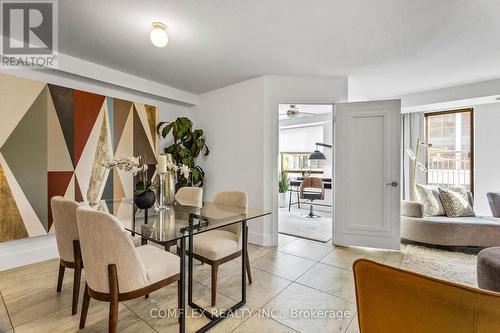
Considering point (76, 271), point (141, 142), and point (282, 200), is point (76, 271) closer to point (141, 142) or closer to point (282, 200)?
point (141, 142)

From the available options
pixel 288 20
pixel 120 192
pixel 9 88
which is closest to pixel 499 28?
pixel 288 20

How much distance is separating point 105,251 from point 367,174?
10.7ft

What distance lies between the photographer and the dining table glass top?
58.6 inches

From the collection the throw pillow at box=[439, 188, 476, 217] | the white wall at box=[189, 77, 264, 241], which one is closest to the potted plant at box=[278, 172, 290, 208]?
the white wall at box=[189, 77, 264, 241]

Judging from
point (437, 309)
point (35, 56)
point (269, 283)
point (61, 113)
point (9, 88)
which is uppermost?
point (35, 56)

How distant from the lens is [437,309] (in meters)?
0.72

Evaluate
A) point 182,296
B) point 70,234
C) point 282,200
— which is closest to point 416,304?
point 182,296

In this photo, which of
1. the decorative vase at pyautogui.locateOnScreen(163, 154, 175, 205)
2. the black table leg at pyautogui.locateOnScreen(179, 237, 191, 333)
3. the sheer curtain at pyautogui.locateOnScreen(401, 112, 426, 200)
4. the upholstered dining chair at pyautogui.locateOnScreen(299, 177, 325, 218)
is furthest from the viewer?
the upholstered dining chair at pyautogui.locateOnScreen(299, 177, 325, 218)

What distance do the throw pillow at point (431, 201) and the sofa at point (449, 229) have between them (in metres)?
0.13

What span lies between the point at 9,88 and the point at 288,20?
3072 millimetres

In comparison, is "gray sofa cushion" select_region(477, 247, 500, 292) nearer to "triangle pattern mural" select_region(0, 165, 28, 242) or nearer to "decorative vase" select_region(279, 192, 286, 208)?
"triangle pattern mural" select_region(0, 165, 28, 242)

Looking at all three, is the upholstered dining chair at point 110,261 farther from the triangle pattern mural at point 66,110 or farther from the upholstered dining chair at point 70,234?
the triangle pattern mural at point 66,110

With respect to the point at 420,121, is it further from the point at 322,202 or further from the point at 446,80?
the point at 322,202

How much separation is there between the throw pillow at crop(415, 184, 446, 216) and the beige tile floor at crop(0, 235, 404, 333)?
46.7 inches
